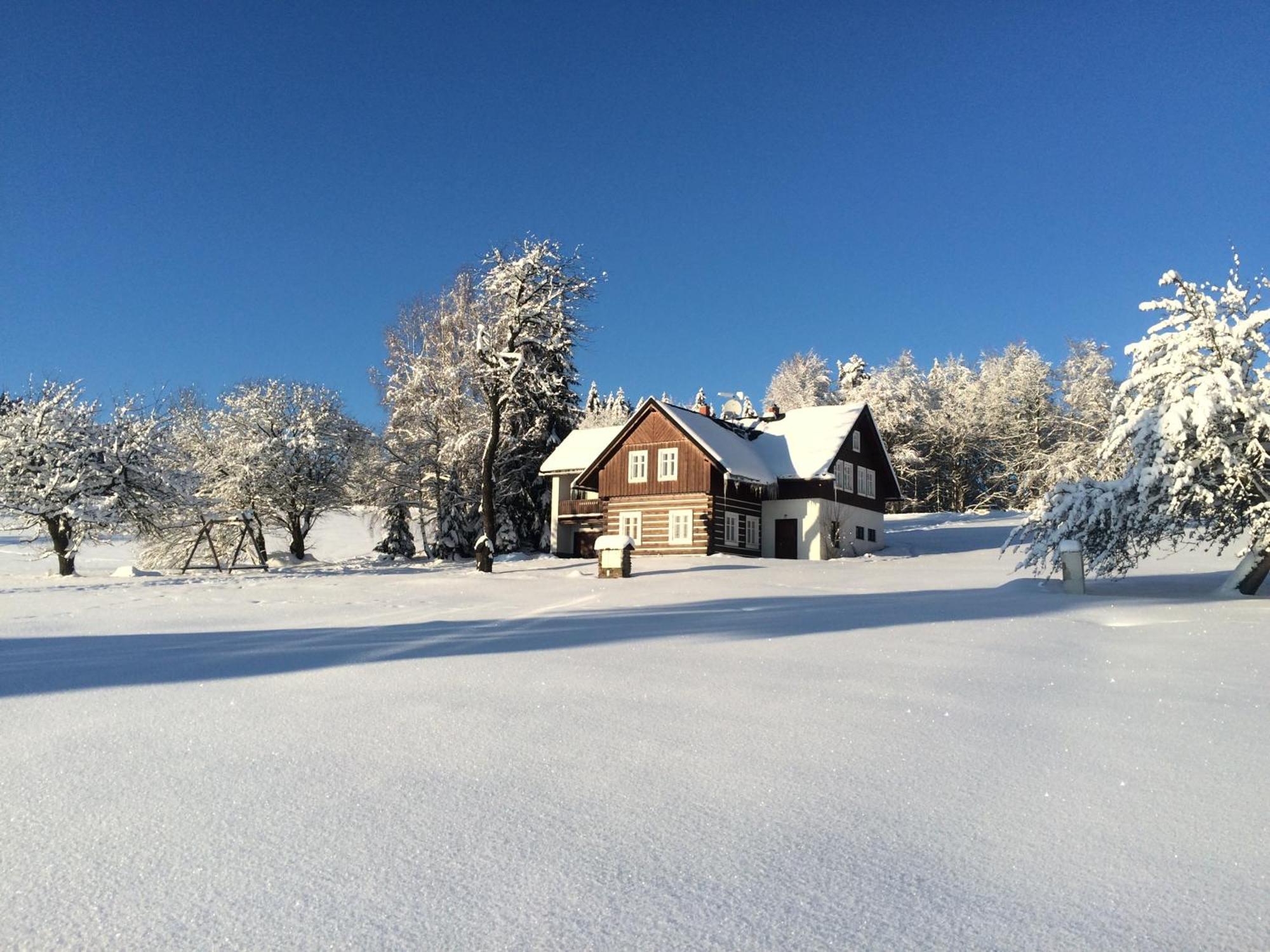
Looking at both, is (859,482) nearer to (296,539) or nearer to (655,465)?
(655,465)

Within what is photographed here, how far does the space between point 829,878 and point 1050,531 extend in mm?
17168

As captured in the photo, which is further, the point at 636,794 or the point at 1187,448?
the point at 1187,448

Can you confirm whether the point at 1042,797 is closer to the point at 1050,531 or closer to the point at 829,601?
the point at 829,601

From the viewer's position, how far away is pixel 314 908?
10.3 feet

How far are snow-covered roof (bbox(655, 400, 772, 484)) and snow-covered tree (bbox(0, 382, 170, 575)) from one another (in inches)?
798

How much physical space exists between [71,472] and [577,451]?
73.9ft

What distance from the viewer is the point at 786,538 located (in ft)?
133

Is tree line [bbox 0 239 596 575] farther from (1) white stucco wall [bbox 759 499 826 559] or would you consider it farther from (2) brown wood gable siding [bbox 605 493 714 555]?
(1) white stucco wall [bbox 759 499 826 559]

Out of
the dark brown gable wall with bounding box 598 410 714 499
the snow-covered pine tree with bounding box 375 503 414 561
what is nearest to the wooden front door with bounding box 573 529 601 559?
the dark brown gable wall with bounding box 598 410 714 499

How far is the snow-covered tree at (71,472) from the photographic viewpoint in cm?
2708

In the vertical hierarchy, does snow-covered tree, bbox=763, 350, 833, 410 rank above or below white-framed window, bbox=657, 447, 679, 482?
above

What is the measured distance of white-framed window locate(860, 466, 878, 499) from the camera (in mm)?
43594

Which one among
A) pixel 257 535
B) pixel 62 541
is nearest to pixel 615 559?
pixel 62 541

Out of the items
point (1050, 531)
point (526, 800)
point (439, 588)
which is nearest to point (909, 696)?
point (526, 800)
